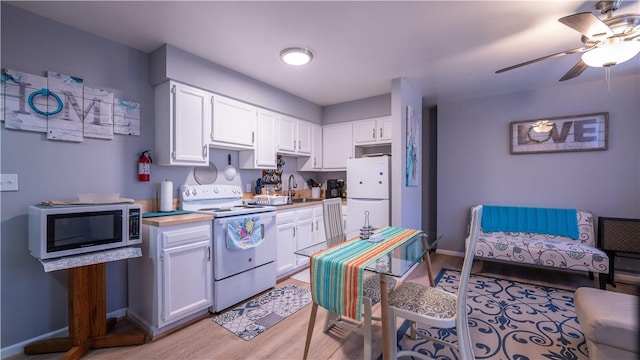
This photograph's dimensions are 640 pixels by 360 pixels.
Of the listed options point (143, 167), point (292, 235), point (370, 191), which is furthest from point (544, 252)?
point (143, 167)

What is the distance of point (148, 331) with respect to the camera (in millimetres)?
2070

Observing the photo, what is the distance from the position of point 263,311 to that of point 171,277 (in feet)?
2.80

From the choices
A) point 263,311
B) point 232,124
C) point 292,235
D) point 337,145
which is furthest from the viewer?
point 337,145

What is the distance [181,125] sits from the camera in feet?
8.29

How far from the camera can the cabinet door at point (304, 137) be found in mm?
3968

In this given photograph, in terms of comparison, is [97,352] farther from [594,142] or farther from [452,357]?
[594,142]

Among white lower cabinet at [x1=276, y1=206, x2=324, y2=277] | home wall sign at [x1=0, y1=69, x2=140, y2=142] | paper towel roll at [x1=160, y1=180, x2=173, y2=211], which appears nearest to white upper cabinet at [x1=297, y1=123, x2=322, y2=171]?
white lower cabinet at [x1=276, y1=206, x2=324, y2=277]

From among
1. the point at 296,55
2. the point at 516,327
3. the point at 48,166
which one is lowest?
the point at 516,327

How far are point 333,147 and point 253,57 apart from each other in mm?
1967

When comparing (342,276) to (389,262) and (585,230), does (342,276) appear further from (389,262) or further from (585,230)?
(585,230)

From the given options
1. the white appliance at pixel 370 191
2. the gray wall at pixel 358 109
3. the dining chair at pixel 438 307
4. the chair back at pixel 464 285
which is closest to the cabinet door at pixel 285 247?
the white appliance at pixel 370 191

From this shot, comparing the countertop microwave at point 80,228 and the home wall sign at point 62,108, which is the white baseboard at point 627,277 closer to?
the countertop microwave at point 80,228

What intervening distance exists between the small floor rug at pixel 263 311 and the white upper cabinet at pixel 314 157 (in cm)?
193

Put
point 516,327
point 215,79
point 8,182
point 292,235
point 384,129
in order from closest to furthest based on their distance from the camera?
point 8,182
point 516,327
point 215,79
point 292,235
point 384,129
